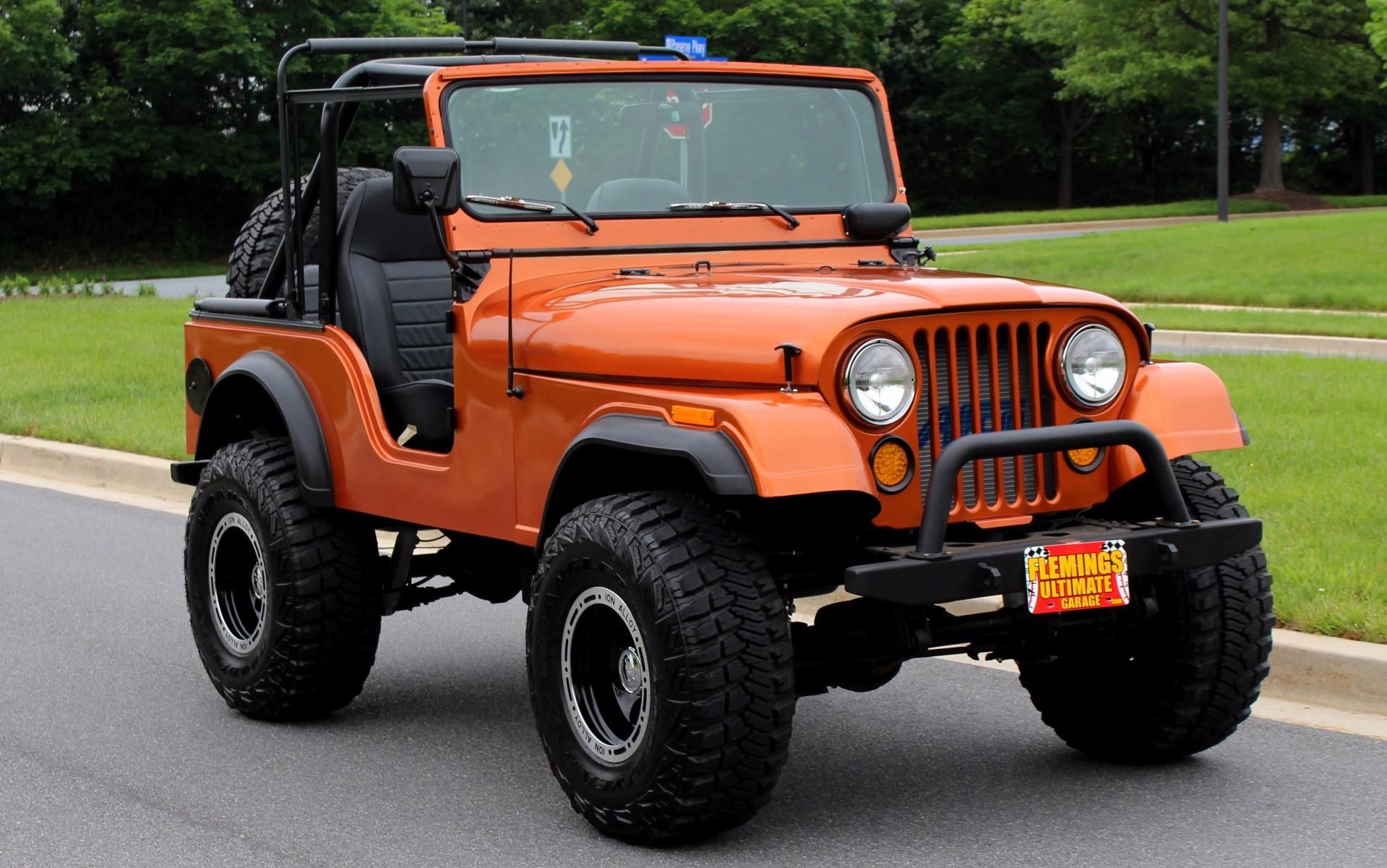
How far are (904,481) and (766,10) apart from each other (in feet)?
144

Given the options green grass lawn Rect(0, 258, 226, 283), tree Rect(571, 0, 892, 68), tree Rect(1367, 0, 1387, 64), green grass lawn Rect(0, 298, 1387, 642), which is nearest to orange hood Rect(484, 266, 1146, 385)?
green grass lawn Rect(0, 298, 1387, 642)

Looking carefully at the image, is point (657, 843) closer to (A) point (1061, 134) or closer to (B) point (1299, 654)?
(B) point (1299, 654)

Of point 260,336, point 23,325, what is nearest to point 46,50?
point 23,325

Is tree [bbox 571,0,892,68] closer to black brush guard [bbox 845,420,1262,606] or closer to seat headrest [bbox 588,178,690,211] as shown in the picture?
seat headrest [bbox 588,178,690,211]

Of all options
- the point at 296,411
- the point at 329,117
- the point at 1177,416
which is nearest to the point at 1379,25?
the point at 329,117

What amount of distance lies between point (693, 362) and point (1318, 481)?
201 inches

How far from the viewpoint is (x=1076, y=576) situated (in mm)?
4332

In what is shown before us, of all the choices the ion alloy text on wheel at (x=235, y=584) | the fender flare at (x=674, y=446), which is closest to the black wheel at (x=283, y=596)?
the ion alloy text on wheel at (x=235, y=584)

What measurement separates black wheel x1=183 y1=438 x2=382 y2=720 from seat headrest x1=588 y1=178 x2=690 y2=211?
1.36 metres

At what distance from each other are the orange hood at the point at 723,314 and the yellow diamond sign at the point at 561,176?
50cm

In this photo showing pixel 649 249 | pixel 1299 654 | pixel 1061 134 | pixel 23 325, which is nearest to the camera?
pixel 649 249

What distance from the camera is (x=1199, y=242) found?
25.2 metres

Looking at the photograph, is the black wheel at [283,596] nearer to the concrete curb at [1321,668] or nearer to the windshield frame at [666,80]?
the windshield frame at [666,80]

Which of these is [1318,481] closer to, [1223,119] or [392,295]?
[392,295]
